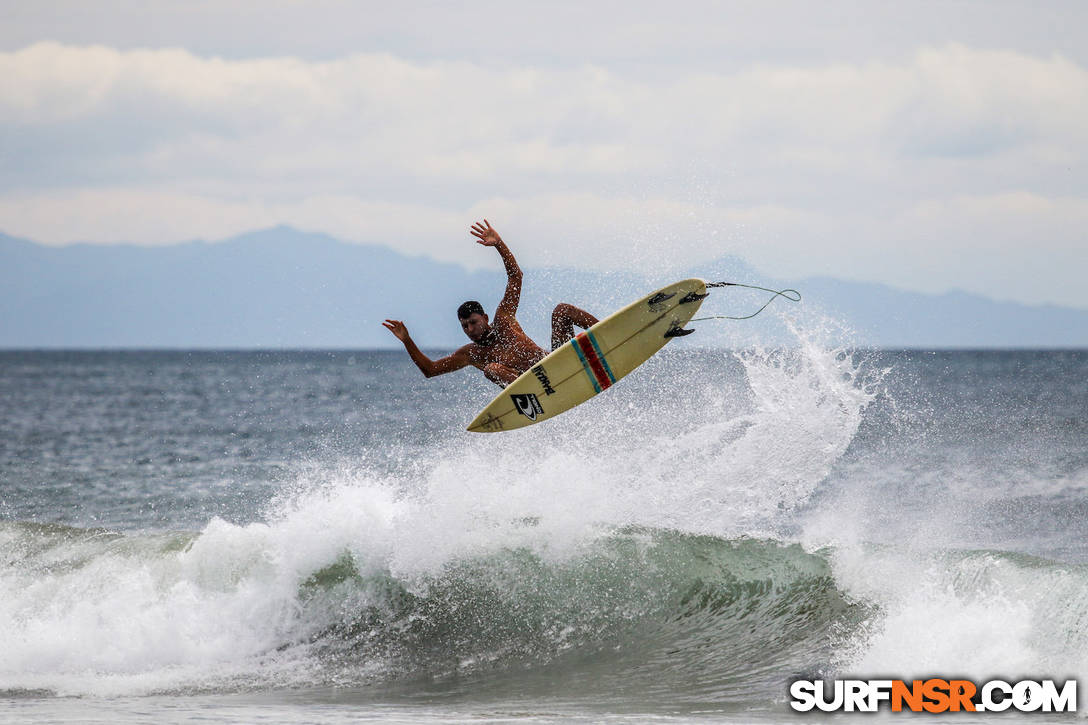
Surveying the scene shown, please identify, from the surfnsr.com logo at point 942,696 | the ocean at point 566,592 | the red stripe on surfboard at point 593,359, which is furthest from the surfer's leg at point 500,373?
the surfnsr.com logo at point 942,696

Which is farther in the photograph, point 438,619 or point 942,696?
point 438,619

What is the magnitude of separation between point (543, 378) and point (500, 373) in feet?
1.32

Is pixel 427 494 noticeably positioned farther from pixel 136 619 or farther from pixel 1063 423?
pixel 1063 423

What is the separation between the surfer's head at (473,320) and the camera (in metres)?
9.57

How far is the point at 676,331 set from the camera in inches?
387

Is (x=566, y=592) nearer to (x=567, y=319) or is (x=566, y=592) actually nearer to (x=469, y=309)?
(x=567, y=319)

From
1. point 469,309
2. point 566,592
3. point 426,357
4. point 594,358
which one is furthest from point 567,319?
point 566,592

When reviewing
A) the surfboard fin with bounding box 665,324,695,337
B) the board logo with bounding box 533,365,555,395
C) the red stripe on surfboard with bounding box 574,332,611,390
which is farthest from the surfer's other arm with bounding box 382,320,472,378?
the surfboard fin with bounding box 665,324,695,337

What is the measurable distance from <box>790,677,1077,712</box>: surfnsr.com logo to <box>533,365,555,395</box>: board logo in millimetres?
3520

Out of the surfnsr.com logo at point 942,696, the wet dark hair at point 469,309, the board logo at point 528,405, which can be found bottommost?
the surfnsr.com logo at point 942,696

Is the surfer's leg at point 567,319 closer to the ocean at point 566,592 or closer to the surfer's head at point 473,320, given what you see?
the surfer's head at point 473,320

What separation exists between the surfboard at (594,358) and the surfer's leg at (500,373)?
0.10 meters

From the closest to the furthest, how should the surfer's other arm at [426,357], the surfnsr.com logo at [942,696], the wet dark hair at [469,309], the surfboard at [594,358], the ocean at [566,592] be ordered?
the surfnsr.com logo at [942,696] < the ocean at [566,592] < the surfer's other arm at [426,357] < the wet dark hair at [469,309] < the surfboard at [594,358]

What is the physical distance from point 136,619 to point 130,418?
3283cm
